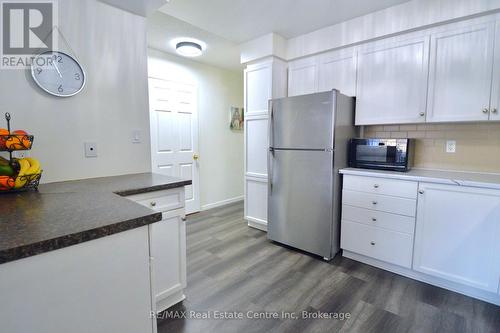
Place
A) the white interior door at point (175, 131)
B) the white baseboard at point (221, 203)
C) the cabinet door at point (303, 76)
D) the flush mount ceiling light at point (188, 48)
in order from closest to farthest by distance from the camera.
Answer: the cabinet door at point (303, 76)
the flush mount ceiling light at point (188, 48)
the white interior door at point (175, 131)
the white baseboard at point (221, 203)

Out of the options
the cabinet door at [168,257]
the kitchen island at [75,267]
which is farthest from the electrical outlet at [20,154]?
the cabinet door at [168,257]

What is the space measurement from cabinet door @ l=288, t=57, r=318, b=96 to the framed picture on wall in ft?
5.25

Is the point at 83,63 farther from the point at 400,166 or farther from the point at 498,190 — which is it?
the point at 498,190

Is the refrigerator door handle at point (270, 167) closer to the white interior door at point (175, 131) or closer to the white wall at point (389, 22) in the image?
the white wall at point (389, 22)

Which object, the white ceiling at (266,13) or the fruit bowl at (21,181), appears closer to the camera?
the fruit bowl at (21,181)

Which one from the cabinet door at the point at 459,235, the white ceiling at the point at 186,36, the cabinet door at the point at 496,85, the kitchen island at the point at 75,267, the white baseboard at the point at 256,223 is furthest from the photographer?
the white baseboard at the point at 256,223

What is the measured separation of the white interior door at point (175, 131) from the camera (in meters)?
3.34

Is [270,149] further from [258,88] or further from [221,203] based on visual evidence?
[221,203]

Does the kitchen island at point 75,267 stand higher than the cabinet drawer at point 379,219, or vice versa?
the kitchen island at point 75,267

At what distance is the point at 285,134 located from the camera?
2.57m

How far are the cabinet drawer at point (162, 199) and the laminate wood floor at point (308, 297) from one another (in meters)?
0.77

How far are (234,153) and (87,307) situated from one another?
387 cm

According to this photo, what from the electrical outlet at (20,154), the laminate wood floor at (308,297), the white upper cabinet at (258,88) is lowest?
the laminate wood floor at (308,297)

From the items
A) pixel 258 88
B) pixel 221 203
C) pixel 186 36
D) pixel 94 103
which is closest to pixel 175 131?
pixel 186 36
